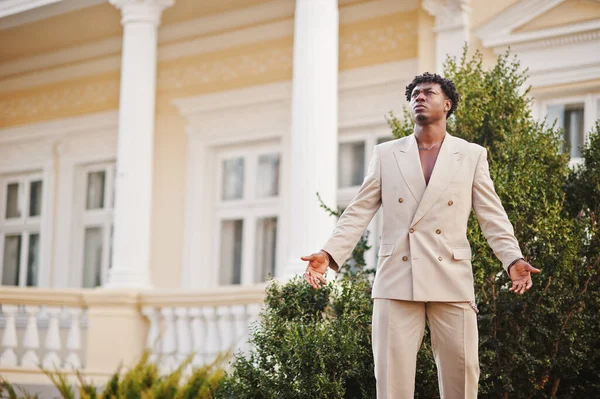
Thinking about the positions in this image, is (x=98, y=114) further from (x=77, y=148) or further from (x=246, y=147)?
(x=246, y=147)

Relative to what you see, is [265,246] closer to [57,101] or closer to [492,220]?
[57,101]

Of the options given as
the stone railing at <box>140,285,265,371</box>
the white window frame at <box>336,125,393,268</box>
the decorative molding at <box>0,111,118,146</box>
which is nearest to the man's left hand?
the stone railing at <box>140,285,265,371</box>

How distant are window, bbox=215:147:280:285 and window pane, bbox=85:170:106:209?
1999mm

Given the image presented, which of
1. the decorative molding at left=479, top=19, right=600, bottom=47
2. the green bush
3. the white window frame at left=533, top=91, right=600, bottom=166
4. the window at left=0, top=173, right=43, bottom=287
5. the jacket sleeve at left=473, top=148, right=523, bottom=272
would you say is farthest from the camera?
the window at left=0, top=173, right=43, bottom=287

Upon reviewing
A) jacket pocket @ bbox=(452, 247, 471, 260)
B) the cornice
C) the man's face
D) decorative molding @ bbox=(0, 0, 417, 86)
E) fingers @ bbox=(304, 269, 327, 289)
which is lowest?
fingers @ bbox=(304, 269, 327, 289)

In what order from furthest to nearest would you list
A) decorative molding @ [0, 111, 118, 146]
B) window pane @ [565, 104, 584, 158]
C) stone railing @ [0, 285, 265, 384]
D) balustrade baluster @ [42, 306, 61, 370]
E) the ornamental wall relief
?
1. decorative molding @ [0, 111, 118, 146]
2. the ornamental wall relief
3. balustrade baluster @ [42, 306, 61, 370]
4. stone railing @ [0, 285, 265, 384]
5. window pane @ [565, 104, 584, 158]

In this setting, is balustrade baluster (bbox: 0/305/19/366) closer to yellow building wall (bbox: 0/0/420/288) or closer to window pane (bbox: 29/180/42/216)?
yellow building wall (bbox: 0/0/420/288)

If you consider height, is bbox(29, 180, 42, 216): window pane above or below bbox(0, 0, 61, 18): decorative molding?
below

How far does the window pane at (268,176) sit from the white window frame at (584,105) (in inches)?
135

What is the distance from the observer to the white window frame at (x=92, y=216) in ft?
41.8

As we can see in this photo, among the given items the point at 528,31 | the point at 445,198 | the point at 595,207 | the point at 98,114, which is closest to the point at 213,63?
the point at 98,114

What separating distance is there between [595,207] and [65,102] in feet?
28.5

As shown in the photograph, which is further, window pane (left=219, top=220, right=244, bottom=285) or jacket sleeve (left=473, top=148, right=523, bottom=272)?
window pane (left=219, top=220, right=244, bottom=285)

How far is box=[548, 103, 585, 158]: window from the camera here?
895 cm
